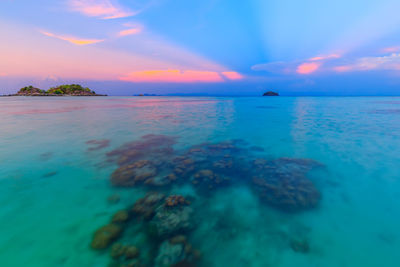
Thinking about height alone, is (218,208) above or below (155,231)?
below

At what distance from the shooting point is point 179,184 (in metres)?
7.16

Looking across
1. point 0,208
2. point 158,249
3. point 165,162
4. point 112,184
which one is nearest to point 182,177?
point 165,162

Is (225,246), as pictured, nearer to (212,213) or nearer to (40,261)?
(212,213)

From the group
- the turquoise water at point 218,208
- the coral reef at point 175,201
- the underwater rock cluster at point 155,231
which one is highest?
the coral reef at point 175,201

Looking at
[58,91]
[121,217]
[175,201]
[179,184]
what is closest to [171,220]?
[175,201]

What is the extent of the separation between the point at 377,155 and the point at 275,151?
6784 millimetres

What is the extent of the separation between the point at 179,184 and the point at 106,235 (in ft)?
10.7

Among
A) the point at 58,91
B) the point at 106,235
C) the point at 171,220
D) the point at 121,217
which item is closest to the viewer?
the point at 106,235

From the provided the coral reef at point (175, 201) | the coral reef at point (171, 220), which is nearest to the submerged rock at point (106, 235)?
the coral reef at point (171, 220)

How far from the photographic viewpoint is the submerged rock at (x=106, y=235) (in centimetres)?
427

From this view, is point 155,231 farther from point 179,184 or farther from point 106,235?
point 179,184

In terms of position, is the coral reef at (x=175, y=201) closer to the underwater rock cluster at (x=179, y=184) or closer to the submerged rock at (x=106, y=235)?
the underwater rock cluster at (x=179, y=184)

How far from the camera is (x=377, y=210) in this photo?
5.82 meters

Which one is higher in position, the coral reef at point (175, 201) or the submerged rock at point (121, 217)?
the coral reef at point (175, 201)
